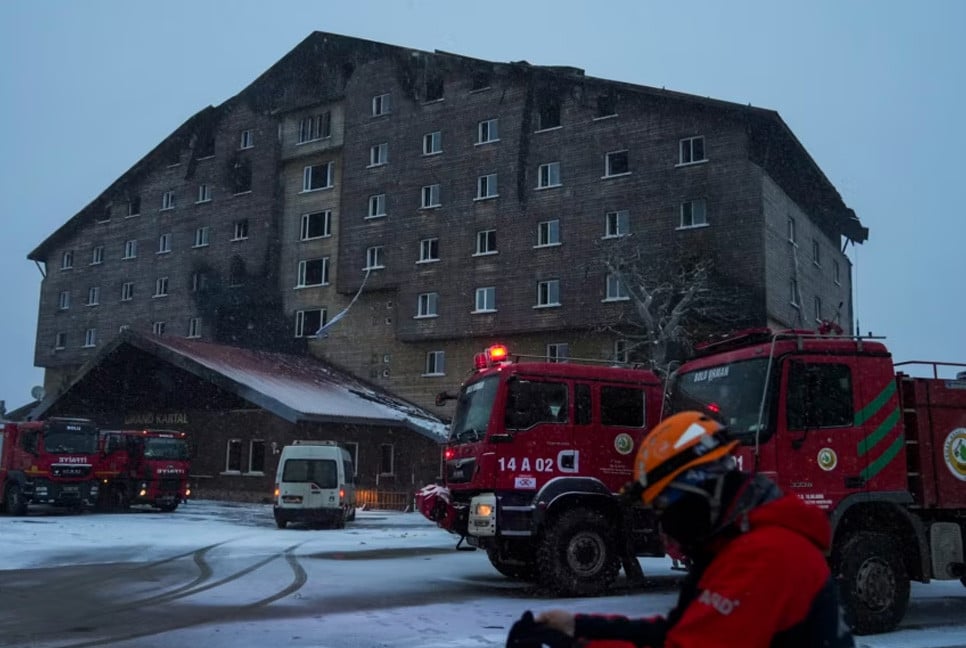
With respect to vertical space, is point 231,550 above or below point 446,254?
below

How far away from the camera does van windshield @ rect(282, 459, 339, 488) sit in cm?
2295

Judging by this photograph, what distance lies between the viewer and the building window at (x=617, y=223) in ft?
113

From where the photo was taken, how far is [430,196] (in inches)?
1577

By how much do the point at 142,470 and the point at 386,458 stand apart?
37.1ft

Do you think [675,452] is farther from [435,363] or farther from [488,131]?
[488,131]

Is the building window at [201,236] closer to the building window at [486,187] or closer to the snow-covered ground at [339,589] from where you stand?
the building window at [486,187]

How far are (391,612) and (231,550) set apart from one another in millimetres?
8140

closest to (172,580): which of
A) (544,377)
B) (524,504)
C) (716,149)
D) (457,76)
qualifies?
(524,504)

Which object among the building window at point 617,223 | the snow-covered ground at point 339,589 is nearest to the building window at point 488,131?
the building window at point 617,223

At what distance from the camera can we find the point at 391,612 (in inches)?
388

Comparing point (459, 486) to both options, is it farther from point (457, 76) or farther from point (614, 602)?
point (457, 76)

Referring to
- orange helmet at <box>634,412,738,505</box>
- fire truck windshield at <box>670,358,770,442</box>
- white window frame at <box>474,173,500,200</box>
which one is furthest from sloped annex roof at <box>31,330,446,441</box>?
orange helmet at <box>634,412,738,505</box>

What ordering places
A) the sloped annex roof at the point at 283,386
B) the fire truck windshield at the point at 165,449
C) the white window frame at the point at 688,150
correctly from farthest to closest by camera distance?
the white window frame at the point at 688,150, the sloped annex roof at the point at 283,386, the fire truck windshield at the point at 165,449

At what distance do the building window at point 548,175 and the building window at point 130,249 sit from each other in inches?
1032
